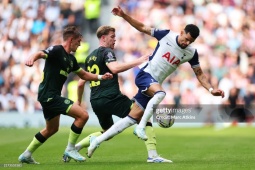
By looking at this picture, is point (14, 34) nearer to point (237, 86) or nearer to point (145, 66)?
point (237, 86)

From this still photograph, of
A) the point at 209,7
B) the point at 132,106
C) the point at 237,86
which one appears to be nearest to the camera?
the point at 132,106

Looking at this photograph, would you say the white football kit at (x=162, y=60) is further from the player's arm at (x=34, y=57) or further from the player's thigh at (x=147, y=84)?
the player's arm at (x=34, y=57)

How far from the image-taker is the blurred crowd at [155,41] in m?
28.4

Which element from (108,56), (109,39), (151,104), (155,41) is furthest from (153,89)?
(155,41)

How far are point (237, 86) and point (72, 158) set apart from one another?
1720cm

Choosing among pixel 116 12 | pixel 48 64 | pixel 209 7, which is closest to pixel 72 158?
pixel 48 64

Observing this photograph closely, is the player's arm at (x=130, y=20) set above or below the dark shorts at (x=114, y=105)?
above

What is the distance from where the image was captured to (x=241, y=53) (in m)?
29.0

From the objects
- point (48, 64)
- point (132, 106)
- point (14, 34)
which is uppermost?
point (14, 34)

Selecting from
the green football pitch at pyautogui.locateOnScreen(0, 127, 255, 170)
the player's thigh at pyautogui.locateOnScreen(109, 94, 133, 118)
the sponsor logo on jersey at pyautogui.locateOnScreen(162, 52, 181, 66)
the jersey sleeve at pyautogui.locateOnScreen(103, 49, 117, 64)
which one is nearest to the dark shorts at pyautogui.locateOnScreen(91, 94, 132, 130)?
the player's thigh at pyautogui.locateOnScreen(109, 94, 133, 118)

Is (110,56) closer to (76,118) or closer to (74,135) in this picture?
(76,118)

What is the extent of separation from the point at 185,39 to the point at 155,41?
1818cm

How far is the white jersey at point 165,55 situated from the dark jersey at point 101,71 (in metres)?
0.77

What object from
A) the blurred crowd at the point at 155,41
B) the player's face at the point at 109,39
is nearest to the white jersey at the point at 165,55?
the player's face at the point at 109,39
